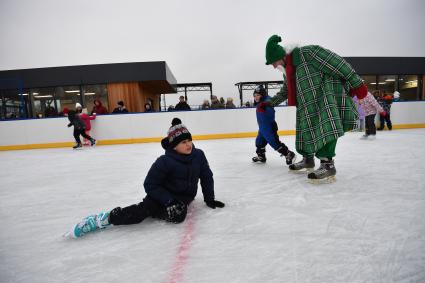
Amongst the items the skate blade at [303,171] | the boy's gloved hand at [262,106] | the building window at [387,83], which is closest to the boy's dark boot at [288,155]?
the skate blade at [303,171]

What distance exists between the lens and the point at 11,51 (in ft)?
42.2

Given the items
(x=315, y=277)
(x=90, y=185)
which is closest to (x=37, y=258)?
(x=315, y=277)

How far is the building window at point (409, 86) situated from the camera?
13.9m

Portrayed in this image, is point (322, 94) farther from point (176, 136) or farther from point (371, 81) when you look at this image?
point (371, 81)

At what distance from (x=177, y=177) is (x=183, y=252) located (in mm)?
458

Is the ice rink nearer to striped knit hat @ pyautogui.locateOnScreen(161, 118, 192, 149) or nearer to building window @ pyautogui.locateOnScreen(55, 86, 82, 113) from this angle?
striped knit hat @ pyautogui.locateOnScreen(161, 118, 192, 149)

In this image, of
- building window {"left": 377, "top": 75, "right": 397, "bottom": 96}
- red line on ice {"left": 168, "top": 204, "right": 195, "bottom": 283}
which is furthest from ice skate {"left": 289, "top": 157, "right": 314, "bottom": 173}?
building window {"left": 377, "top": 75, "right": 397, "bottom": 96}

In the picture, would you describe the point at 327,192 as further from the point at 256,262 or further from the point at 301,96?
the point at 256,262

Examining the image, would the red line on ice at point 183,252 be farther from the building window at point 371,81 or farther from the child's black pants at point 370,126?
the building window at point 371,81

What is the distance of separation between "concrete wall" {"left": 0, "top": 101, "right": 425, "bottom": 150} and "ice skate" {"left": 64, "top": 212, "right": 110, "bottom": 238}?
569 cm

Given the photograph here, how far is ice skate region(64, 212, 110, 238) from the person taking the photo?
53.5 inches

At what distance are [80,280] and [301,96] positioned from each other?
1865 mm

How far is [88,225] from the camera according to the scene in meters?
1.39

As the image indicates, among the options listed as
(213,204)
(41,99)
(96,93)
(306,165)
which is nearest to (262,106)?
(306,165)
